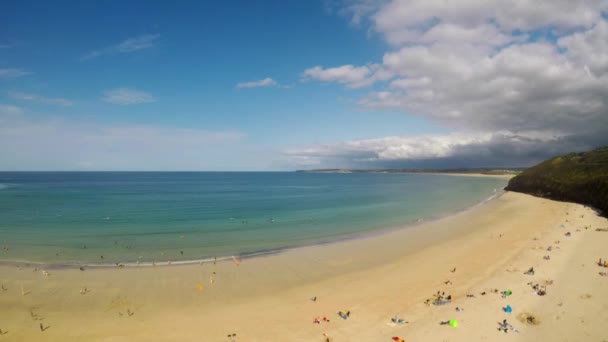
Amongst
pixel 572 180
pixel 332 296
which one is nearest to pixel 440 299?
pixel 332 296

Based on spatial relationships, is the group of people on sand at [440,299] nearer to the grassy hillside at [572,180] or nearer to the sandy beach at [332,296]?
the sandy beach at [332,296]

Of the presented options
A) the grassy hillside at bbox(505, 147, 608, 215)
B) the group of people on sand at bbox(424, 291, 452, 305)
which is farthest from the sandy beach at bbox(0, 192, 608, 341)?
the grassy hillside at bbox(505, 147, 608, 215)

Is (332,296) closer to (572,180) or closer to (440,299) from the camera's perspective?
(440,299)

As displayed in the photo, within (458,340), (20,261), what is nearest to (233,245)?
(20,261)

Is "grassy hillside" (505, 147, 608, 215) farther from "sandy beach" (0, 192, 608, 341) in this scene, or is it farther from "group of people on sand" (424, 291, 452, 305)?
"group of people on sand" (424, 291, 452, 305)

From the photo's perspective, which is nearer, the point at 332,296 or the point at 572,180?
the point at 332,296

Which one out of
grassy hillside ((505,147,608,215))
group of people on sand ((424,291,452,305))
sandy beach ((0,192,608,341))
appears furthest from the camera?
grassy hillside ((505,147,608,215))

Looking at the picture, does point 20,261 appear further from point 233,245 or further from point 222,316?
point 222,316

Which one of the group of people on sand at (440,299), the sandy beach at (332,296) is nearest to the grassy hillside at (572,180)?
the sandy beach at (332,296)
